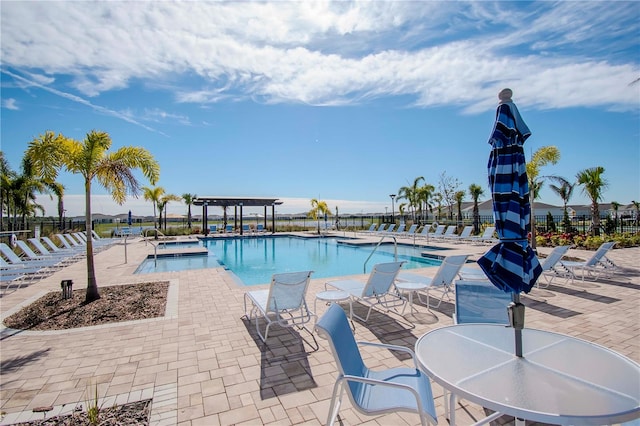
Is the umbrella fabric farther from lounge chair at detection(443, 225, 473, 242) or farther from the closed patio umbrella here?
lounge chair at detection(443, 225, 473, 242)

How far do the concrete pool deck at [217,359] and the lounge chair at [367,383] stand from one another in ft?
1.56

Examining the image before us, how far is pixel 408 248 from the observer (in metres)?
15.2

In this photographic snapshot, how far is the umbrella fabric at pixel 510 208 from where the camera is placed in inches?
78.9

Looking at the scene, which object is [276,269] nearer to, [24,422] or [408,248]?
[408,248]

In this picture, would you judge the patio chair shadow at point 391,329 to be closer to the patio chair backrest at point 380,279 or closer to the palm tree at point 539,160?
the patio chair backrest at point 380,279

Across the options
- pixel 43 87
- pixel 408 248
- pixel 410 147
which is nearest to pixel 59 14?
pixel 43 87

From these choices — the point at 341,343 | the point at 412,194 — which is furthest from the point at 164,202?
the point at 341,343

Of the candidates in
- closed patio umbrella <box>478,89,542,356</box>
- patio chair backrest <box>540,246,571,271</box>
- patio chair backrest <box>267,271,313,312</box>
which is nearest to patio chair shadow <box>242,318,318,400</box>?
patio chair backrest <box>267,271,313,312</box>

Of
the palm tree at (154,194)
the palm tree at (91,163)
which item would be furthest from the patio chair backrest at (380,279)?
the palm tree at (154,194)

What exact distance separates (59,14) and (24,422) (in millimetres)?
6054

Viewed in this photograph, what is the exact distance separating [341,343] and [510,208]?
1.40m

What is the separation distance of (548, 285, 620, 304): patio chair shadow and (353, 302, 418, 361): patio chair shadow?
3.75 m

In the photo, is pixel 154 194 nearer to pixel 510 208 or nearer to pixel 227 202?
pixel 227 202

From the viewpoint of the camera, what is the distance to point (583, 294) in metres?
6.02
